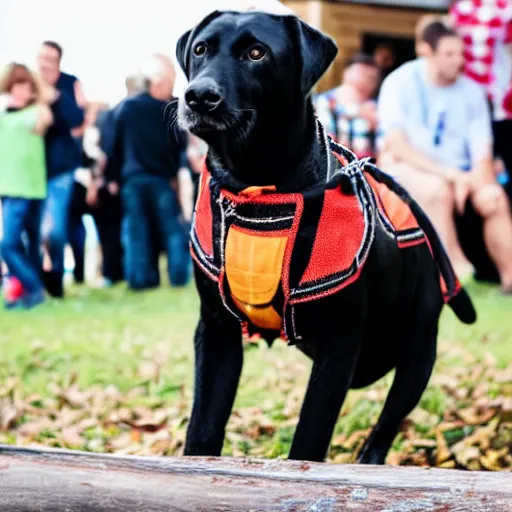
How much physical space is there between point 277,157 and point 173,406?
8.26 ft

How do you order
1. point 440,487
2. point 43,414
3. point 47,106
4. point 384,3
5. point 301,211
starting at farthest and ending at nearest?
point 384,3 < point 47,106 < point 43,414 < point 301,211 < point 440,487

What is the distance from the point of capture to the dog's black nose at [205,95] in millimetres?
2490

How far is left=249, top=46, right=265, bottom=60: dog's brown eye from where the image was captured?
102 inches

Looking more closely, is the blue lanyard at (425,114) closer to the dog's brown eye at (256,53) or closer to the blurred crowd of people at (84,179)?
the blurred crowd of people at (84,179)

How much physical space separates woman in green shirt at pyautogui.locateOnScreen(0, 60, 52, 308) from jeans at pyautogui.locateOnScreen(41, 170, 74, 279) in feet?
0.45

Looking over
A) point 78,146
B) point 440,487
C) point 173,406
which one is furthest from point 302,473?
point 78,146

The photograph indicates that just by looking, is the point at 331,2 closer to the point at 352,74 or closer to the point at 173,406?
the point at 352,74

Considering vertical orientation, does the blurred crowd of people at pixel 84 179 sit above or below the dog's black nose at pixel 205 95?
below

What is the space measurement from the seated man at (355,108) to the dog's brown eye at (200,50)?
225 inches

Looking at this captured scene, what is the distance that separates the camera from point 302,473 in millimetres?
2410

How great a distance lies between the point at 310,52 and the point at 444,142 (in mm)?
6195

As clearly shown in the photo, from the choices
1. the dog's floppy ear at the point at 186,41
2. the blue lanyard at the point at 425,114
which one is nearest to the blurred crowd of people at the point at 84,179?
the blue lanyard at the point at 425,114

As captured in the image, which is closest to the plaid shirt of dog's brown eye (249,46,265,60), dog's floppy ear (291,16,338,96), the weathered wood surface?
dog's floppy ear (291,16,338,96)

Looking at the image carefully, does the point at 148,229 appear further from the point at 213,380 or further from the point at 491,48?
the point at 213,380
